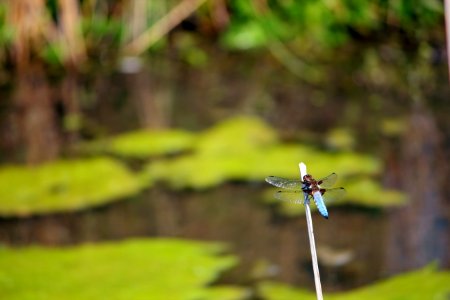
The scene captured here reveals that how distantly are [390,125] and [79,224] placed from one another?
1261 millimetres

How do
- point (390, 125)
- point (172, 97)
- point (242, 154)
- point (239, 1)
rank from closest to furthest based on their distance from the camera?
1. point (242, 154)
2. point (390, 125)
3. point (172, 97)
4. point (239, 1)

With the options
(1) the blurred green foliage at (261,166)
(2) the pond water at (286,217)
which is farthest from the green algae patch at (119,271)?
(1) the blurred green foliage at (261,166)

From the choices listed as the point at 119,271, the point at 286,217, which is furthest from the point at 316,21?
the point at 119,271

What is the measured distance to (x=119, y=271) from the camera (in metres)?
2.07

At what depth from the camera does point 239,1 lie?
3811mm

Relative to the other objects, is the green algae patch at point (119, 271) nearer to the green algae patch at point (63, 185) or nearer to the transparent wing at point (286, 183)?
the green algae patch at point (63, 185)

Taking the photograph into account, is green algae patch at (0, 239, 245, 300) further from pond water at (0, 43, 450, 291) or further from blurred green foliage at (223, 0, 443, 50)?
blurred green foliage at (223, 0, 443, 50)

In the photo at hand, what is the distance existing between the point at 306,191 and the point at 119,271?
0.94m

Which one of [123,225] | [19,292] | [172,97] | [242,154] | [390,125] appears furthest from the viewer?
[172,97]

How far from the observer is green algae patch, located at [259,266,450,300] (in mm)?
1813

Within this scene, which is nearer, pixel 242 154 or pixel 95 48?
pixel 242 154

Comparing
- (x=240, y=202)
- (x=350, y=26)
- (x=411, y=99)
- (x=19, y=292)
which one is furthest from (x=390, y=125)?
(x=19, y=292)

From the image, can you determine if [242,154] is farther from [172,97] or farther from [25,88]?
[25,88]

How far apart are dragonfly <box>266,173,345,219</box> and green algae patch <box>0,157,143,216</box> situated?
1304mm
